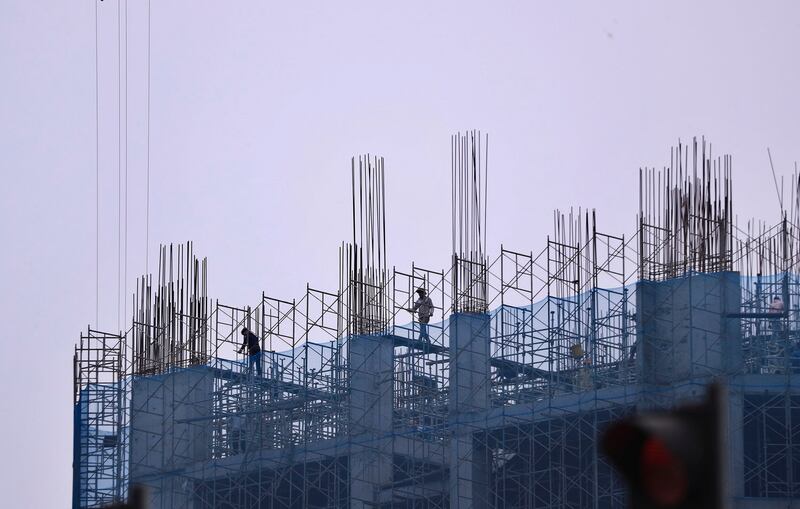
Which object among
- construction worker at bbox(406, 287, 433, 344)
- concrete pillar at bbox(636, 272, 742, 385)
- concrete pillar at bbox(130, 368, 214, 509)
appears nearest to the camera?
concrete pillar at bbox(636, 272, 742, 385)

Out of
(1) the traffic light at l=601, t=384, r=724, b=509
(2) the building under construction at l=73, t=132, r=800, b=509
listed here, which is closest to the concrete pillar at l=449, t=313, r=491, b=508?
(2) the building under construction at l=73, t=132, r=800, b=509

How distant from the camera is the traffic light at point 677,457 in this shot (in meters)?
3.90

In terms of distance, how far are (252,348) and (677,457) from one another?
30243mm

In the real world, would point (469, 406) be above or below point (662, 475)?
below

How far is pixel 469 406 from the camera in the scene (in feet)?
96.6

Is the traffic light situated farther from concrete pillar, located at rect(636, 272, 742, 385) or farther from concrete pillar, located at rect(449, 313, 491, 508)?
concrete pillar, located at rect(449, 313, 491, 508)

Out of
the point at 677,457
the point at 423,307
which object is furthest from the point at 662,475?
the point at 423,307

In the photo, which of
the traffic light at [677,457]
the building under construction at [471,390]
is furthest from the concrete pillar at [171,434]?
the traffic light at [677,457]

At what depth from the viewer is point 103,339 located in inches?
1494

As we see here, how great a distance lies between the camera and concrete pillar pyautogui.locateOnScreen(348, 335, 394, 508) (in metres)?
30.5

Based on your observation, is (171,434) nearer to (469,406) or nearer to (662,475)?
(469,406)

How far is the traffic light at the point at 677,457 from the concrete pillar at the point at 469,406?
25.3 meters

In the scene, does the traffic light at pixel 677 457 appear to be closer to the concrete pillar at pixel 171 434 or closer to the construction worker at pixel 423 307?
the construction worker at pixel 423 307

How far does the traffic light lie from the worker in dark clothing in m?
29.7
